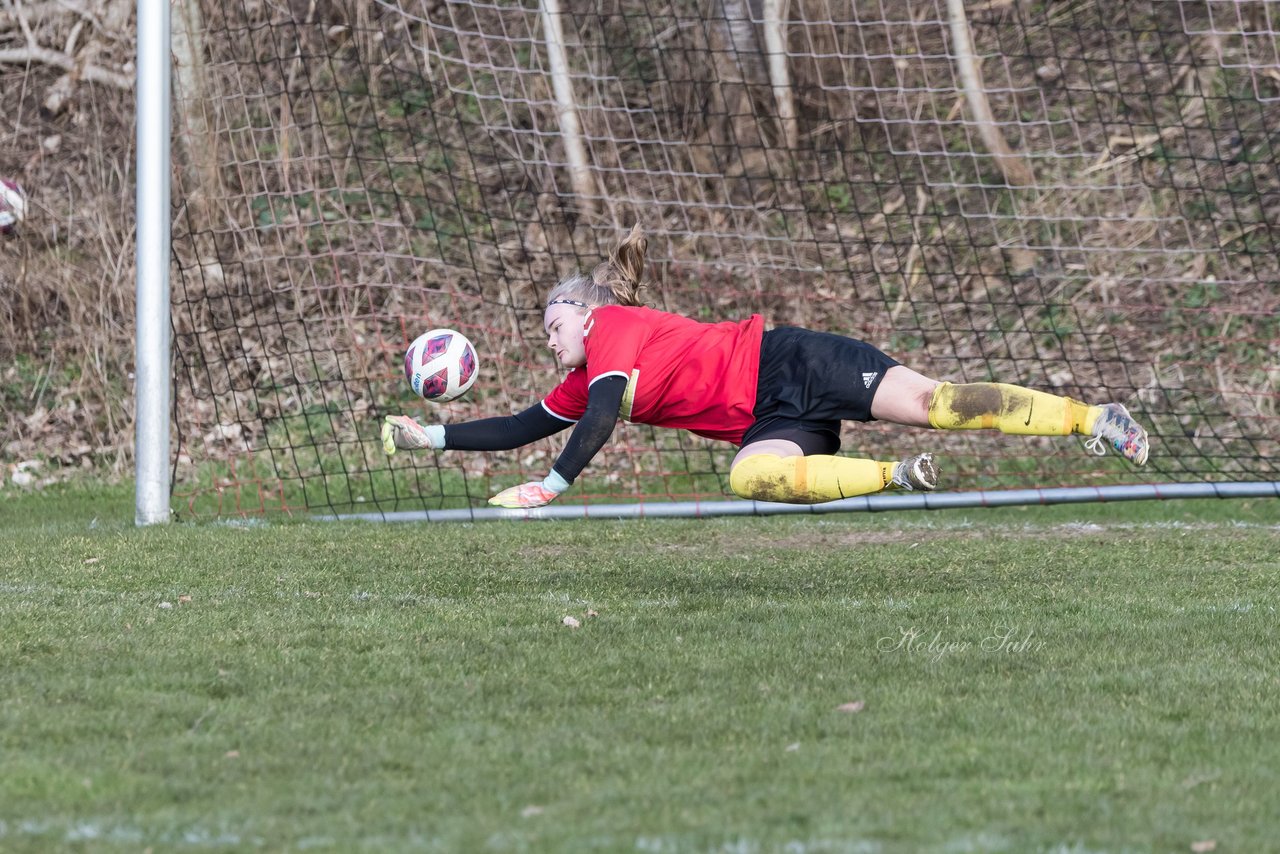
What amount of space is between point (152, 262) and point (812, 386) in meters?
4.28

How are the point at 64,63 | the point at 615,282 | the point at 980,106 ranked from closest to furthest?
1. the point at 615,282
2. the point at 980,106
3. the point at 64,63

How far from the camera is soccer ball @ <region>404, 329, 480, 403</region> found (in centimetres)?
604

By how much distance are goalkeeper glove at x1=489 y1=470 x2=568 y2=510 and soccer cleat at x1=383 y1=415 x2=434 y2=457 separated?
0.57 metres

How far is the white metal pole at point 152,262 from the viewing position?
8.19 meters

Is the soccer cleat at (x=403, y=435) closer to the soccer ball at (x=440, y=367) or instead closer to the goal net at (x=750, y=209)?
the soccer ball at (x=440, y=367)

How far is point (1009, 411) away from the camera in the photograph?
17.8 feet

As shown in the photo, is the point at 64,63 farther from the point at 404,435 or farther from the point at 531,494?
the point at 531,494

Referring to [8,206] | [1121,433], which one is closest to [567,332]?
[1121,433]

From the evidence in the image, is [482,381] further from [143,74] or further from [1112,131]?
[1112,131]

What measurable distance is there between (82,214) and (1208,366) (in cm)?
912

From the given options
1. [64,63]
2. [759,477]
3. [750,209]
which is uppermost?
[64,63]

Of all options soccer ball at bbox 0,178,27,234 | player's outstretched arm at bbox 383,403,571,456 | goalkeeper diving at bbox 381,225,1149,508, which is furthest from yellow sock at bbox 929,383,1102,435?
soccer ball at bbox 0,178,27,234

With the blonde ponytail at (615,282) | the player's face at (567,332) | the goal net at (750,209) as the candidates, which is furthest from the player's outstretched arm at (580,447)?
the goal net at (750,209)

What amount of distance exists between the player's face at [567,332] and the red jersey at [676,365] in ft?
0.13
